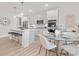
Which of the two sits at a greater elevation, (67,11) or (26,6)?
(26,6)

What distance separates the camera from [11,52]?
2.77 metres

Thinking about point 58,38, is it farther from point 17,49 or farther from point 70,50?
point 17,49

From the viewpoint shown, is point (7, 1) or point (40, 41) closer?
point (7, 1)

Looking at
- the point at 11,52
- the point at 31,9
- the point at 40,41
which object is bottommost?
the point at 11,52

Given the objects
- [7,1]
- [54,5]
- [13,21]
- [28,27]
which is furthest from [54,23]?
[7,1]

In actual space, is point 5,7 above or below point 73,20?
above

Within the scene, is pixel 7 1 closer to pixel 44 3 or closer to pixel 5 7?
pixel 5 7

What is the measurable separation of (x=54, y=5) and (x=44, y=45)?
93 cm

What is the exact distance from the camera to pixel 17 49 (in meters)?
2.79

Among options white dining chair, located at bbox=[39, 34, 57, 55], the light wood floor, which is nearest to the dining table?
white dining chair, located at bbox=[39, 34, 57, 55]

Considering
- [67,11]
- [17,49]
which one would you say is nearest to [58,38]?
[67,11]

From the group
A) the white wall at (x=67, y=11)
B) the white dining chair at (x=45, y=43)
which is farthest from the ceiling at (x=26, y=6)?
the white dining chair at (x=45, y=43)

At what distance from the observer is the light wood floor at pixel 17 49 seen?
109 inches

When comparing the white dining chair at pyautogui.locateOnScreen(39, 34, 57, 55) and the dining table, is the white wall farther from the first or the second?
the white dining chair at pyautogui.locateOnScreen(39, 34, 57, 55)
